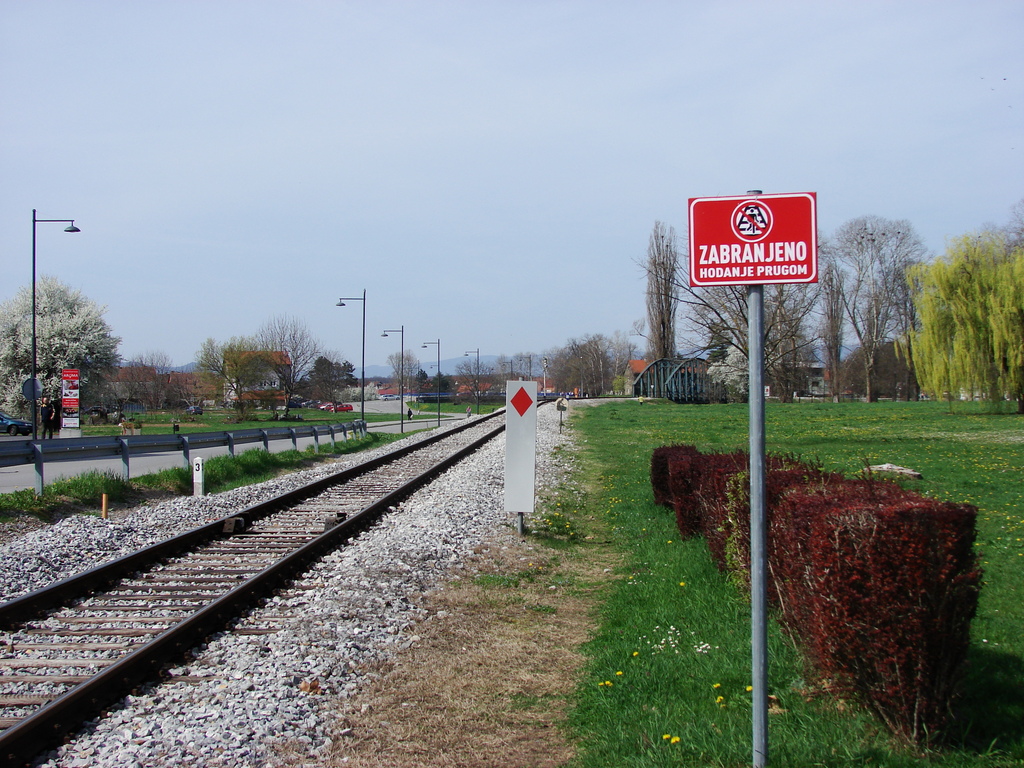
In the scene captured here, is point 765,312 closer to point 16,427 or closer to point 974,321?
point 974,321

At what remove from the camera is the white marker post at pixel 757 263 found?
3480 millimetres

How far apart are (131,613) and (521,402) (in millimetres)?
5456

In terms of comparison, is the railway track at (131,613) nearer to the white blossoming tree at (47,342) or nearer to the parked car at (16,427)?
the parked car at (16,427)

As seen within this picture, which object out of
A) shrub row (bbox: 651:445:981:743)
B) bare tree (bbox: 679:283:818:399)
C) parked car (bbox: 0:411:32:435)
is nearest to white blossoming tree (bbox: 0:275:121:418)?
parked car (bbox: 0:411:32:435)

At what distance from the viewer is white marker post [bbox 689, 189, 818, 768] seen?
348 centimetres

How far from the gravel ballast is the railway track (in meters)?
0.17

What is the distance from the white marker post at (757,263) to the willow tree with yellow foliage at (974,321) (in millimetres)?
40015

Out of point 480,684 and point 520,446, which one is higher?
point 520,446

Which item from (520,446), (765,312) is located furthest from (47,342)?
(520,446)

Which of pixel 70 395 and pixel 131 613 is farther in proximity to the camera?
pixel 70 395

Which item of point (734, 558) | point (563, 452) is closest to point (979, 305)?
point (563, 452)

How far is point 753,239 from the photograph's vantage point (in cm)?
360

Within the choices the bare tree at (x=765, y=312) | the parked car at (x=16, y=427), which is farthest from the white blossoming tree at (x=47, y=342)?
the bare tree at (x=765, y=312)

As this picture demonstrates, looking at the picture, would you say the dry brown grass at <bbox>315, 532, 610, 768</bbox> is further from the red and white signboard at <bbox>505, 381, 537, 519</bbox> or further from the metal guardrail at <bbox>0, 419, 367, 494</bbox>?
the metal guardrail at <bbox>0, 419, 367, 494</bbox>
